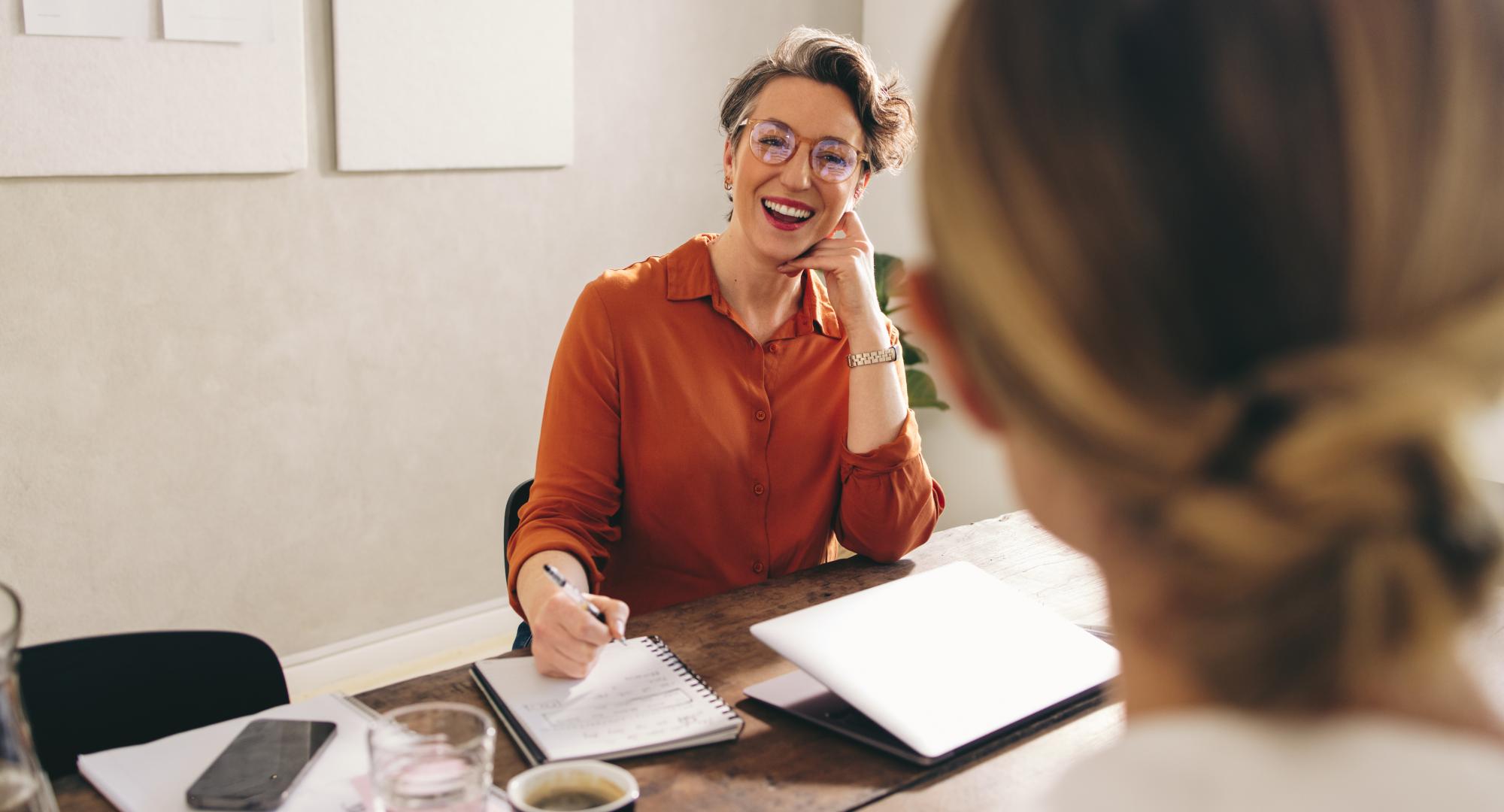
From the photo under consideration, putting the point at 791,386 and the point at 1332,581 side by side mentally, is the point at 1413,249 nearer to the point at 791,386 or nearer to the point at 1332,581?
the point at 1332,581

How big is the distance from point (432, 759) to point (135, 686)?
2.12 feet

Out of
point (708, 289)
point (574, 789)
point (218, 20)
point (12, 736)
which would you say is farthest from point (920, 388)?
point (12, 736)

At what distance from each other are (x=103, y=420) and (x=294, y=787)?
74.2 inches

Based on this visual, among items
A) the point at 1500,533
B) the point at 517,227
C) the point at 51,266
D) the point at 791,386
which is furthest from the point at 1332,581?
the point at 517,227

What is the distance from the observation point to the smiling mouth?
6.44 ft

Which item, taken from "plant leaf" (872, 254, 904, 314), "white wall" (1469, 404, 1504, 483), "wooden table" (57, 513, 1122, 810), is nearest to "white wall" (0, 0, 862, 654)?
"plant leaf" (872, 254, 904, 314)

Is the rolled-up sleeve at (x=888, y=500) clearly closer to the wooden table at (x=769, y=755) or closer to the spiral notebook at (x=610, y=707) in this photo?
the wooden table at (x=769, y=755)

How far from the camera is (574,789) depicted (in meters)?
1.09

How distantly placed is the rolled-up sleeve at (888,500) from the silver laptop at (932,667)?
23 cm

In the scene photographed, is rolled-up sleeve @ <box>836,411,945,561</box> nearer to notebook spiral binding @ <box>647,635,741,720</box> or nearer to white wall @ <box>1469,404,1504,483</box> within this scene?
notebook spiral binding @ <box>647,635,741,720</box>

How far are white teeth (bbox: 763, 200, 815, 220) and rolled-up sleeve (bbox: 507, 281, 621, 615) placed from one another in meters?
0.30

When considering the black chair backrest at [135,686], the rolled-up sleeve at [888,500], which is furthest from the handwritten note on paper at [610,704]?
the rolled-up sleeve at [888,500]

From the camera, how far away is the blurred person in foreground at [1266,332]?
48cm

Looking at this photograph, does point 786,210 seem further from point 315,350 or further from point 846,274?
point 315,350
